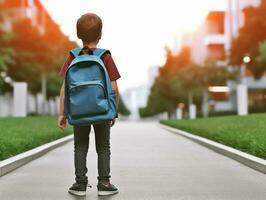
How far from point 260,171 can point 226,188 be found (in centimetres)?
176

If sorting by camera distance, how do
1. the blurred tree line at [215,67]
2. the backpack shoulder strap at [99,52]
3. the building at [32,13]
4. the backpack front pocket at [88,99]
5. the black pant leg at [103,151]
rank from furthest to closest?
the building at [32,13] → the blurred tree line at [215,67] → the black pant leg at [103,151] → the backpack shoulder strap at [99,52] → the backpack front pocket at [88,99]

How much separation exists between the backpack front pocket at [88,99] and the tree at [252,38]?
26564mm

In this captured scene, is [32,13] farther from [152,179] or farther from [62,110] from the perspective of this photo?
[62,110]

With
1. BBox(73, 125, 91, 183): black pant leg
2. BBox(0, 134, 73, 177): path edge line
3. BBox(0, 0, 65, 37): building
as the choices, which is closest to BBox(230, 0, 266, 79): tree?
BBox(0, 0, 65, 37): building

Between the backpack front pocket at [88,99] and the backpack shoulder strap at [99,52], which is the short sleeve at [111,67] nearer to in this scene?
the backpack shoulder strap at [99,52]

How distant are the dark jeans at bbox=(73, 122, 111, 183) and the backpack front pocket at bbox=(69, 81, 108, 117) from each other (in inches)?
11.9

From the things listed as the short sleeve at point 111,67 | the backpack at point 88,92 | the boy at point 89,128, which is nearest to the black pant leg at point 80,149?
the boy at point 89,128

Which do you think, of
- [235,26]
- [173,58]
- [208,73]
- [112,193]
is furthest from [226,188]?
[173,58]

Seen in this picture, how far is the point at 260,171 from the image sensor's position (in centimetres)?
758

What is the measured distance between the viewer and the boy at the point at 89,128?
499 cm

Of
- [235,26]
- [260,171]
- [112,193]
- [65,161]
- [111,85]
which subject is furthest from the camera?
[235,26]

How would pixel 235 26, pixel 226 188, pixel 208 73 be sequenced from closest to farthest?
1. pixel 226 188
2. pixel 208 73
3. pixel 235 26

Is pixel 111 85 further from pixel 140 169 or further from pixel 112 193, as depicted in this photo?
pixel 140 169

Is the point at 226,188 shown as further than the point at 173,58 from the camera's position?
No
